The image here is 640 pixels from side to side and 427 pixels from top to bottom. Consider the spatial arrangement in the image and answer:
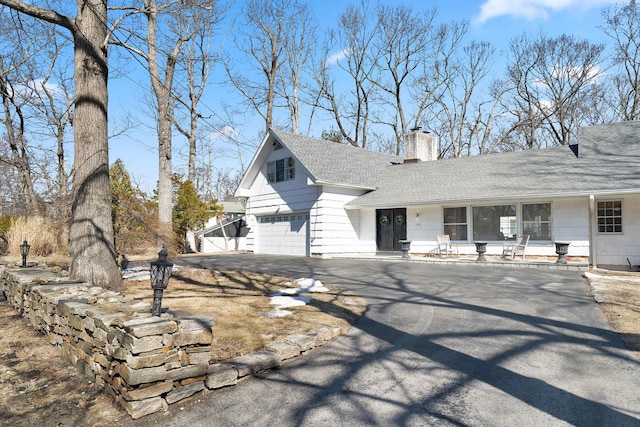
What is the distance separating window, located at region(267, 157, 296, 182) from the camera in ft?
61.8

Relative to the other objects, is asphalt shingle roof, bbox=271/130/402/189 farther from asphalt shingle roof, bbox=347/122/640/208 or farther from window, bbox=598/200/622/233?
window, bbox=598/200/622/233

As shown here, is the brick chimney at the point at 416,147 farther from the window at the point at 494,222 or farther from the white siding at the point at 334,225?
the window at the point at 494,222

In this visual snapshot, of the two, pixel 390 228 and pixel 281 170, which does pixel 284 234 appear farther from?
pixel 390 228

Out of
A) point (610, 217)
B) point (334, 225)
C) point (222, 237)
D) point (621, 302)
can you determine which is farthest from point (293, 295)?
point (222, 237)

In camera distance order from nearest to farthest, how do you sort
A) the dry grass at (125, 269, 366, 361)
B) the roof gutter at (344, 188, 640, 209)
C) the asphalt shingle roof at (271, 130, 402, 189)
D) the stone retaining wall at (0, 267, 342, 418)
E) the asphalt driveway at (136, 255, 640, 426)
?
1. the asphalt driveway at (136, 255, 640, 426)
2. the stone retaining wall at (0, 267, 342, 418)
3. the dry grass at (125, 269, 366, 361)
4. the roof gutter at (344, 188, 640, 209)
5. the asphalt shingle roof at (271, 130, 402, 189)

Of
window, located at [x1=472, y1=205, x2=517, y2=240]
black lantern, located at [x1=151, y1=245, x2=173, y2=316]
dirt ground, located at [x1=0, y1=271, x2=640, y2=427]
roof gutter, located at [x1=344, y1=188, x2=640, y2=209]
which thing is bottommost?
dirt ground, located at [x1=0, y1=271, x2=640, y2=427]

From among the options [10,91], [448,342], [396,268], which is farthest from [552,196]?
[10,91]

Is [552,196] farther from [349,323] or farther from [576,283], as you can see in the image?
[349,323]

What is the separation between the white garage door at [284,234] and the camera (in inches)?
722

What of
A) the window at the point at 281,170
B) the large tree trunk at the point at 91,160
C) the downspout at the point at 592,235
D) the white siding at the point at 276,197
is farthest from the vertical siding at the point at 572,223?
the large tree trunk at the point at 91,160

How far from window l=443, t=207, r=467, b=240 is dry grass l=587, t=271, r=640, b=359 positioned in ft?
19.1

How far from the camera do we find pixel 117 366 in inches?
142

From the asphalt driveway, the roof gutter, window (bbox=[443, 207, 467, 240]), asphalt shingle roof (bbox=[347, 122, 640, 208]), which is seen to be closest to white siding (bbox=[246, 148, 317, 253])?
the roof gutter

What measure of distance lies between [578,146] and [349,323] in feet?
47.8
